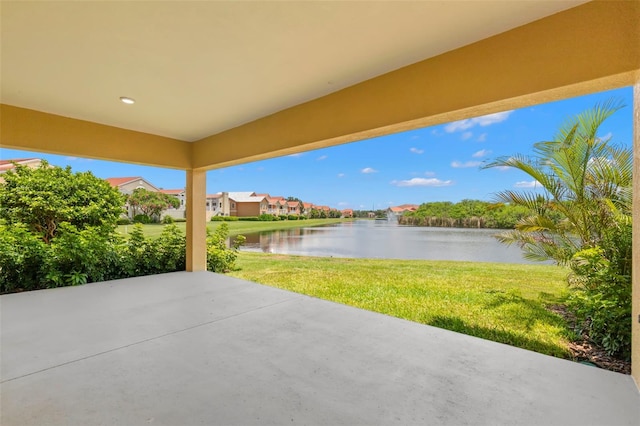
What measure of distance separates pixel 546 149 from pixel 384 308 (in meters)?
2.81

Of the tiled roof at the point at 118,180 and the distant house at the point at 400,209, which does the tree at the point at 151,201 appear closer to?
the tiled roof at the point at 118,180

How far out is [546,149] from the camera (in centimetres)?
317

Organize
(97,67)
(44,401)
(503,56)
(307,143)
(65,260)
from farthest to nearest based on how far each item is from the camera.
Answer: (65,260), (307,143), (97,67), (503,56), (44,401)

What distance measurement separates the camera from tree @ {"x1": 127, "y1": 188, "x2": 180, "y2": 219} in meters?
6.66

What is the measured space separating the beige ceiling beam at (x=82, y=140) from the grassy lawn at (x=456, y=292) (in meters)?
3.17

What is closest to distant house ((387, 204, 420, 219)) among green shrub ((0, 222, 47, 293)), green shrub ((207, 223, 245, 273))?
green shrub ((207, 223, 245, 273))

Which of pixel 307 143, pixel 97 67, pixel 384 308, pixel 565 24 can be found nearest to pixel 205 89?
pixel 97 67

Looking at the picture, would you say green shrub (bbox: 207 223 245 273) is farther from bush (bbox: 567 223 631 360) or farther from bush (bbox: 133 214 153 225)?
bush (bbox: 567 223 631 360)

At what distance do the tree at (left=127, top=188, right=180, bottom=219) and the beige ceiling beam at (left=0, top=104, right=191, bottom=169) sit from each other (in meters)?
2.02

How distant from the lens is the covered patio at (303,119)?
5.77 ft

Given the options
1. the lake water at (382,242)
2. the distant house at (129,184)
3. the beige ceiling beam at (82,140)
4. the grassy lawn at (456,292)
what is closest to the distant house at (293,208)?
the lake water at (382,242)

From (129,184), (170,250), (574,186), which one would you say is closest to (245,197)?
(129,184)

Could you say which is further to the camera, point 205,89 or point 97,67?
point 205,89

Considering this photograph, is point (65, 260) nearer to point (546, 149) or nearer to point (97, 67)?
point (97, 67)
